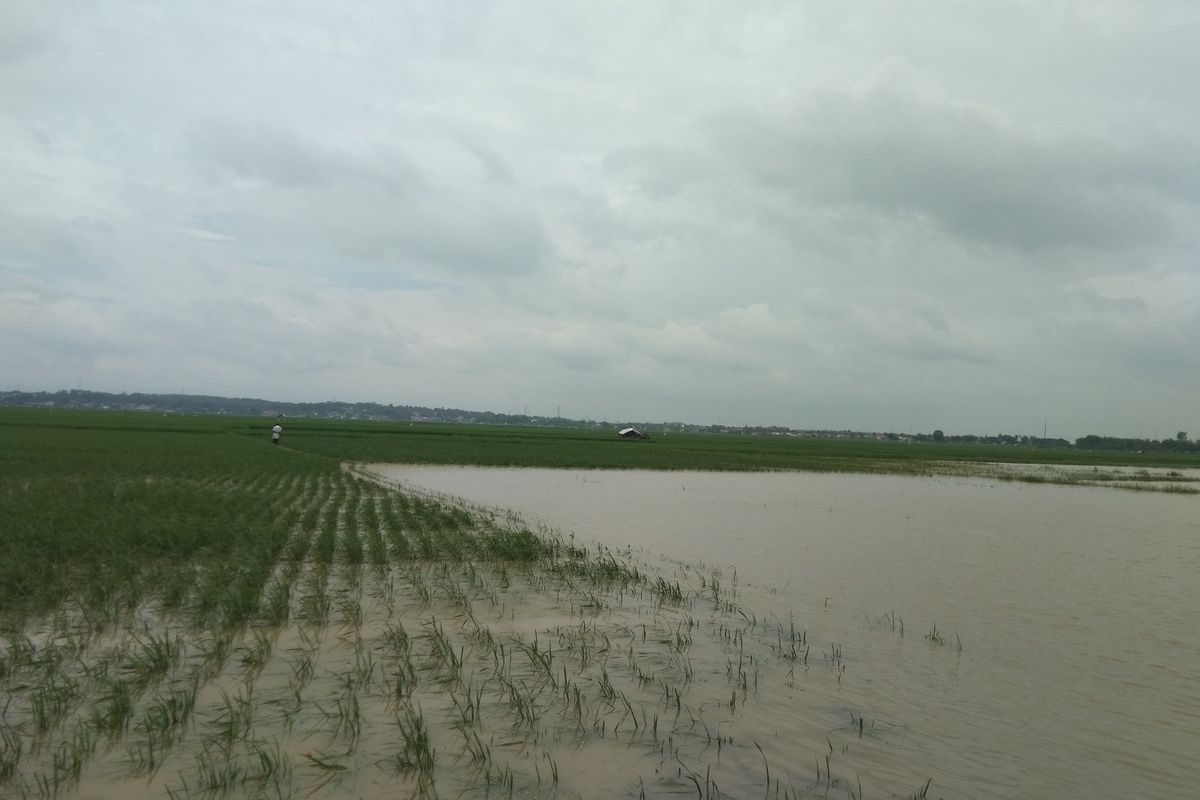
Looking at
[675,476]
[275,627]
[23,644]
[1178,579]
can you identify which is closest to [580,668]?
[275,627]

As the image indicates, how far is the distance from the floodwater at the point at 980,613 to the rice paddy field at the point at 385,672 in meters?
0.44

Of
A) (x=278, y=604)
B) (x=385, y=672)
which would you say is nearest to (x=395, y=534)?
(x=278, y=604)

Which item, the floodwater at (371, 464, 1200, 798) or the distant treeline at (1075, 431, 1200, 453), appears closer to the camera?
the floodwater at (371, 464, 1200, 798)

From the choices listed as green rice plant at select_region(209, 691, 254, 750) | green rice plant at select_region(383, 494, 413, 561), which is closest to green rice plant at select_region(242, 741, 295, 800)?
green rice plant at select_region(209, 691, 254, 750)

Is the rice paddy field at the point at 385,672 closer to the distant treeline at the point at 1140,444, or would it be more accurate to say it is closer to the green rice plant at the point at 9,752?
the green rice plant at the point at 9,752

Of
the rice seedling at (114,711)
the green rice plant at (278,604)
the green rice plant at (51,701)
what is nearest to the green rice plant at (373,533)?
the green rice plant at (278,604)

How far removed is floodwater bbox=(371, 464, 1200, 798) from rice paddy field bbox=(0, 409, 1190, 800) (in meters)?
0.44

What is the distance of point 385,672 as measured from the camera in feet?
17.5

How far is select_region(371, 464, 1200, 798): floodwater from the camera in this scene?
4594 mm

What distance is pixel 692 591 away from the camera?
878 centimetres

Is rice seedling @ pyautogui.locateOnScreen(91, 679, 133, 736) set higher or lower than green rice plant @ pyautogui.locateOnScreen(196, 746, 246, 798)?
higher

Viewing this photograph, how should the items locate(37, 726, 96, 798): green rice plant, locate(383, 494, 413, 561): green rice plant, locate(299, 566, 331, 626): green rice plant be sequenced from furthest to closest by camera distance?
1. locate(383, 494, 413, 561): green rice plant
2. locate(299, 566, 331, 626): green rice plant
3. locate(37, 726, 96, 798): green rice plant

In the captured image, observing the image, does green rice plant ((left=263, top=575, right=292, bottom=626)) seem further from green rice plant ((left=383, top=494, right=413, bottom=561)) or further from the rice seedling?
green rice plant ((left=383, top=494, right=413, bottom=561))

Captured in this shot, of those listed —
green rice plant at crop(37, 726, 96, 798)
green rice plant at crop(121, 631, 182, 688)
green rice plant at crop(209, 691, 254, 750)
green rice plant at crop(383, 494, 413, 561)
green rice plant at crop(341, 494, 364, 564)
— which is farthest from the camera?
green rice plant at crop(383, 494, 413, 561)
